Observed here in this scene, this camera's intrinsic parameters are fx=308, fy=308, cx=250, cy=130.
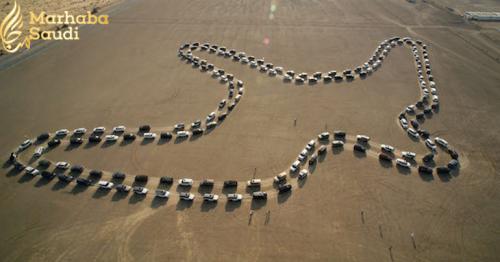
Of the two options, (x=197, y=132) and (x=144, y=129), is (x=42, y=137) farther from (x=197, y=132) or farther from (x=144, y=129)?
(x=197, y=132)

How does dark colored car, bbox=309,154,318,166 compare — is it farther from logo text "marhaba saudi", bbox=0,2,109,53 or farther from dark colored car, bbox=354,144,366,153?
logo text "marhaba saudi", bbox=0,2,109,53

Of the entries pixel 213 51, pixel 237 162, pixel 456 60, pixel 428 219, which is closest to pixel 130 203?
pixel 237 162

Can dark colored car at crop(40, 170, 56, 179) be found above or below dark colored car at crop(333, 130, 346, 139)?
below

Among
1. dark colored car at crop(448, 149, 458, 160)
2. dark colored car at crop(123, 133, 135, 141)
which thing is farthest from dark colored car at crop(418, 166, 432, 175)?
dark colored car at crop(123, 133, 135, 141)

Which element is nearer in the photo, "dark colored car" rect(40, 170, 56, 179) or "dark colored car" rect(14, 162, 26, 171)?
"dark colored car" rect(40, 170, 56, 179)

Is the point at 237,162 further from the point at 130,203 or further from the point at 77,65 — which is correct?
the point at 77,65

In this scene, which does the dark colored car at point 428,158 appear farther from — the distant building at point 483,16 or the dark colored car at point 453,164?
the distant building at point 483,16

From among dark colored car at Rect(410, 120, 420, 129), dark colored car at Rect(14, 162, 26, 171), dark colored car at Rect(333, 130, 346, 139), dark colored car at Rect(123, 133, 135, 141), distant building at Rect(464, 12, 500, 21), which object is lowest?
dark colored car at Rect(14, 162, 26, 171)

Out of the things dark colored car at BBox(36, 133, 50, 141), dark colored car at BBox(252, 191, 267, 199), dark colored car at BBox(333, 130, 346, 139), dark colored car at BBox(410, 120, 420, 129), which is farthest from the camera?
dark colored car at BBox(410, 120, 420, 129)

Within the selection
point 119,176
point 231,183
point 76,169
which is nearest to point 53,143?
point 76,169
